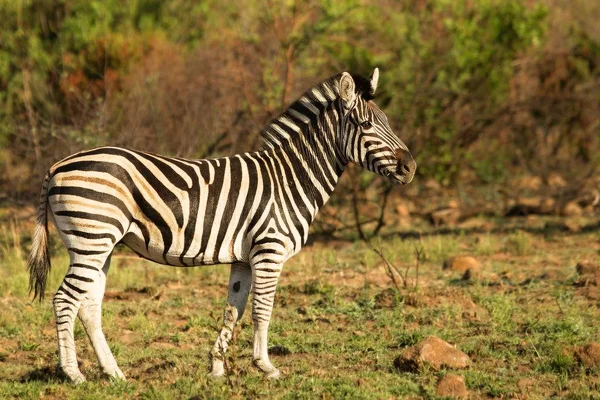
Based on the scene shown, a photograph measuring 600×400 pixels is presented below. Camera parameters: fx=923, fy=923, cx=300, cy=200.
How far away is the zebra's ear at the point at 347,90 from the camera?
22.5 feet

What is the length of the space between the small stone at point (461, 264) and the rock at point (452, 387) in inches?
176

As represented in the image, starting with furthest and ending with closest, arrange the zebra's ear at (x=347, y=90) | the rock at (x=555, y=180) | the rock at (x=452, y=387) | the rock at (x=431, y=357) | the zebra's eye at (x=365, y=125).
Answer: the rock at (x=555, y=180) < the zebra's eye at (x=365, y=125) < the zebra's ear at (x=347, y=90) < the rock at (x=431, y=357) < the rock at (x=452, y=387)

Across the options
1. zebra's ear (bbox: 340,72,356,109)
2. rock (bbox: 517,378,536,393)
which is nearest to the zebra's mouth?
zebra's ear (bbox: 340,72,356,109)

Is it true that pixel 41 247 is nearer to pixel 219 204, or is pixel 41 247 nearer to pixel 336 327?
pixel 219 204

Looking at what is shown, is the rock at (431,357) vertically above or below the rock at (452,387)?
above

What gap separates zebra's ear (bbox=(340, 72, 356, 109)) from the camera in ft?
22.5

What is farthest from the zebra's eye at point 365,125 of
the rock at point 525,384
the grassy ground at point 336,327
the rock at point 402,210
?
the rock at point 402,210

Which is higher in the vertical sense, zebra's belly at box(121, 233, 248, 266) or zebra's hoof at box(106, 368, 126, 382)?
zebra's belly at box(121, 233, 248, 266)

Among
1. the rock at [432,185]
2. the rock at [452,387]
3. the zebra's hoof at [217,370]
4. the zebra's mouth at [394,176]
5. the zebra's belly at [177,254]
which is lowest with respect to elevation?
the zebra's hoof at [217,370]

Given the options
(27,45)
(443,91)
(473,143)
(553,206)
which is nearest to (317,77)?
(443,91)

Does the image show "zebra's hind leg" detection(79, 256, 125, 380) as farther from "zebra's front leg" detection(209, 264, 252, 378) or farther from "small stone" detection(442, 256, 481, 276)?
"small stone" detection(442, 256, 481, 276)

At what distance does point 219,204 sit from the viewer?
21.9 ft

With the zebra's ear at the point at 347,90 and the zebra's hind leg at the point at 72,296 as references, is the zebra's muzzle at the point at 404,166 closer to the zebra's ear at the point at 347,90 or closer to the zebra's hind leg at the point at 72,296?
the zebra's ear at the point at 347,90

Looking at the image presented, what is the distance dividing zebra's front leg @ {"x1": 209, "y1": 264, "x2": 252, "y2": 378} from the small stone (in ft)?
14.1
